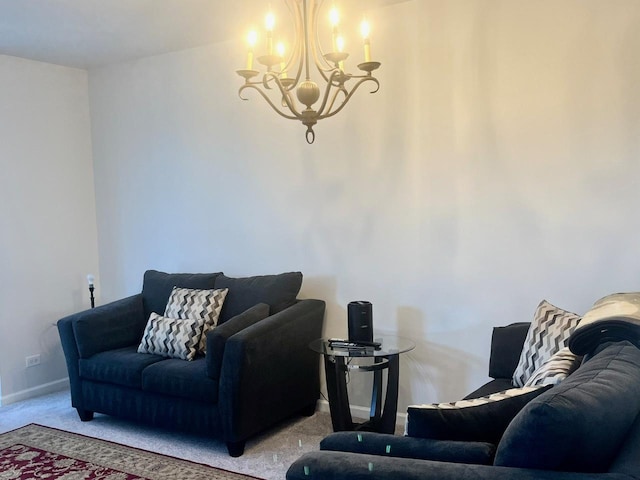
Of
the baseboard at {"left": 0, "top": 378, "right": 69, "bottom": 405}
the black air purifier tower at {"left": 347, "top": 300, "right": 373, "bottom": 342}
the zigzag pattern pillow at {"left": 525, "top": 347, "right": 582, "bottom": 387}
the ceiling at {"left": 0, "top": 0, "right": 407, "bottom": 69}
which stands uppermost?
the ceiling at {"left": 0, "top": 0, "right": 407, "bottom": 69}

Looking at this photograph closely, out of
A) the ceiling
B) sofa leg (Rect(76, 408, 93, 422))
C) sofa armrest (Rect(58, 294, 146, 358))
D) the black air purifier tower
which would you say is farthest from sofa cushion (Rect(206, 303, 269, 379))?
the ceiling

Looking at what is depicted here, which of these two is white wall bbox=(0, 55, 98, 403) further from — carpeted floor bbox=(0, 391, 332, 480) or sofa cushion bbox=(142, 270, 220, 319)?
sofa cushion bbox=(142, 270, 220, 319)

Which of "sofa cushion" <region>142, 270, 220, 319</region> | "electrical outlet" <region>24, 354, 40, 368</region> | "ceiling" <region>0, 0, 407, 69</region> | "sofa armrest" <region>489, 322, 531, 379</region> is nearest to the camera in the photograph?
"sofa armrest" <region>489, 322, 531, 379</region>

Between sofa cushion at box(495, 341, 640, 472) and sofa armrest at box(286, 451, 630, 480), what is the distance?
4 cm

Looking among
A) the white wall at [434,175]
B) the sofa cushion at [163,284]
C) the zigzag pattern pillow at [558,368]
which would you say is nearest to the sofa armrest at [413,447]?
the zigzag pattern pillow at [558,368]

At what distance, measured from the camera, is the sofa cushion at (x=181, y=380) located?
3.44 meters

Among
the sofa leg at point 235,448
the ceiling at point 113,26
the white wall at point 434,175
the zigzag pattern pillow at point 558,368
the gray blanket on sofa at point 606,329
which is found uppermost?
the ceiling at point 113,26

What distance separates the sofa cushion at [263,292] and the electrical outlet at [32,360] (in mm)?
1776

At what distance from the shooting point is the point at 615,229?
10.2ft

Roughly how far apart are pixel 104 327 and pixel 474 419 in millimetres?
3099

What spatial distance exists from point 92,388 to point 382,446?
9.24ft

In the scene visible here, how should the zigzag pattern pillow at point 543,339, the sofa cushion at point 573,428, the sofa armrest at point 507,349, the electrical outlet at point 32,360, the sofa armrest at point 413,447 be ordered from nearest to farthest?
the sofa cushion at point 573,428
the sofa armrest at point 413,447
the zigzag pattern pillow at point 543,339
the sofa armrest at point 507,349
the electrical outlet at point 32,360

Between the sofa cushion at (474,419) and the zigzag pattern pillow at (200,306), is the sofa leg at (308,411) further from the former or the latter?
the sofa cushion at (474,419)

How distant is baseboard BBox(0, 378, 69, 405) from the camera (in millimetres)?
4547
